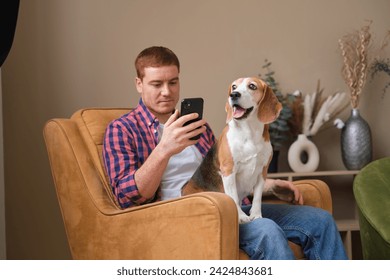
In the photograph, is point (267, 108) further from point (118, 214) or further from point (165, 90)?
point (118, 214)

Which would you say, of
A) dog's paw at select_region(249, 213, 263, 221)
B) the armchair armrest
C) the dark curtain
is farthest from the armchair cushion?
the dark curtain

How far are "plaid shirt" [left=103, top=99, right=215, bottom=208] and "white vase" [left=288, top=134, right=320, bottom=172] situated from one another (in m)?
1.48

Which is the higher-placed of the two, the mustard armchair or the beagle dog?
the beagle dog

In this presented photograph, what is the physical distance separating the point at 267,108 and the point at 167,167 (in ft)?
1.40

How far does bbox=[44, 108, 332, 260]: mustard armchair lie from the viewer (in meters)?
1.76

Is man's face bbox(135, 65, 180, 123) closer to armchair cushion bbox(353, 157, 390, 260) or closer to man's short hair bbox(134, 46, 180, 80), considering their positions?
man's short hair bbox(134, 46, 180, 80)

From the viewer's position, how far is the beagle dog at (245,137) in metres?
1.88

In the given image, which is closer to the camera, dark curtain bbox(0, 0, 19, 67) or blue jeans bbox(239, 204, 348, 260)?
blue jeans bbox(239, 204, 348, 260)

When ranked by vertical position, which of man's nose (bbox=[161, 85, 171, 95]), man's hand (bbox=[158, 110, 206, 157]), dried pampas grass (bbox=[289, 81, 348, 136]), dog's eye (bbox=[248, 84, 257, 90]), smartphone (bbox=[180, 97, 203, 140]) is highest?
dog's eye (bbox=[248, 84, 257, 90])

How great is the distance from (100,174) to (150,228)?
1.35ft

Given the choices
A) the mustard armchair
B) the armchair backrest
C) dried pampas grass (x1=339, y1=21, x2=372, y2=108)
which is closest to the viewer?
the mustard armchair

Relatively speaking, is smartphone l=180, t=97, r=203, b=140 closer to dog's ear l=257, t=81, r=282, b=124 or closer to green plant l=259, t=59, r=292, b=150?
dog's ear l=257, t=81, r=282, b=124

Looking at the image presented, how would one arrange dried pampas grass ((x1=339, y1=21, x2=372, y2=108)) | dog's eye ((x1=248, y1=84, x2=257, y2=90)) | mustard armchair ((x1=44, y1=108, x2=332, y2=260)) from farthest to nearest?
dried pampas grass ((x1=339, y1=21, x2=372, y2=108)) < dog's eye ((x1=248, y1=84, x2=257, y2=90)) < mustard armchair ((x1=44, y1=108, x2=332, y2=260))

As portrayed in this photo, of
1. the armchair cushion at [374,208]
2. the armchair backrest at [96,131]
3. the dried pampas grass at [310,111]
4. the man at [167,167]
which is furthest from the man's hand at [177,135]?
the dried pampas grass at [310,111]
